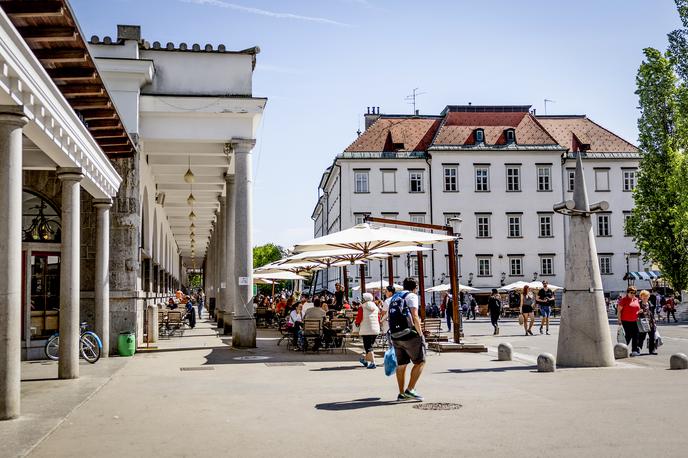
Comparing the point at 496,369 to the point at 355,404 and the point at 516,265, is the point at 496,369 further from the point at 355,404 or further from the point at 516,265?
the point at 516,265

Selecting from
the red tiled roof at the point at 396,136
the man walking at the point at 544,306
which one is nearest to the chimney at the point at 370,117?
the red tiled roof at the point at 396,136

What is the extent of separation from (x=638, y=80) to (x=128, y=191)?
38.3 metres

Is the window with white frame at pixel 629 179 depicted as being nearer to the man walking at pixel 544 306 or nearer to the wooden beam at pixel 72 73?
the man walking at pixel 544 306

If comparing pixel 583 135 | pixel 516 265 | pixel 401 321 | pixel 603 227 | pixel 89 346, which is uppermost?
pixel 583 135

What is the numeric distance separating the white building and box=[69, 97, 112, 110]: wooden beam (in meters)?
49.9

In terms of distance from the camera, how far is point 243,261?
800 inches

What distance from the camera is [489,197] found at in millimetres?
65000

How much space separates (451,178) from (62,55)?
5535 centimetres

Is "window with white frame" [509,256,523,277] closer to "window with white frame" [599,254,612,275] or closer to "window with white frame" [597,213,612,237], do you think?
"window with white frame" [599,254,612,275]

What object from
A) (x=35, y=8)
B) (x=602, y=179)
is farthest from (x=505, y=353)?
(x=602, y=179)

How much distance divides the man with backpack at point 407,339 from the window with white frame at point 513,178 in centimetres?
5563

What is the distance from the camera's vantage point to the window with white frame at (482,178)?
64812 millimetres

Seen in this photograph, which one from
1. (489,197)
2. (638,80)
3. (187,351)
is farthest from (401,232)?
(489,197)

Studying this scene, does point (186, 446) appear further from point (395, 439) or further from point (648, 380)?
point (648, 380)
